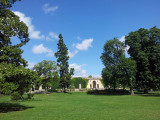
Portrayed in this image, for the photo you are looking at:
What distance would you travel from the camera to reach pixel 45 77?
38875 millimetres

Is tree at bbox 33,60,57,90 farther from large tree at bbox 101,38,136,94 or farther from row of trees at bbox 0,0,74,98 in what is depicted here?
row of trees at bbox 0,0,74,98

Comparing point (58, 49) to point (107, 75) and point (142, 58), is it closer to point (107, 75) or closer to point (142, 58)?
point (107, 75)

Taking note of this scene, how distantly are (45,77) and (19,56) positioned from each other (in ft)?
89.9

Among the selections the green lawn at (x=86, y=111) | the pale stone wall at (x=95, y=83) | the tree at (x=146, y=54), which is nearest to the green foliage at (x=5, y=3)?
the green lawn at (x=86, y=111)

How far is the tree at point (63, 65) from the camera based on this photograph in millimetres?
41906

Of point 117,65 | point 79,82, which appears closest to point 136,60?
point 117,65

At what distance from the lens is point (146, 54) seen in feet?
98.4

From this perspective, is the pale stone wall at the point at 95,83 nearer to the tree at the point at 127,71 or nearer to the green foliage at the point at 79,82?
the green foliage at the point at 79,82

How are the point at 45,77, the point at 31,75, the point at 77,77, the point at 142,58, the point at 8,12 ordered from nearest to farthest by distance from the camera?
the point at 31,75 → the point at 8,12 → the point at 142,58 → the point at 45,77 → the point at 77,77

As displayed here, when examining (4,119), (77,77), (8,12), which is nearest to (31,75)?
(4,119)

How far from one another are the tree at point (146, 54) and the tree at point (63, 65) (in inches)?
740

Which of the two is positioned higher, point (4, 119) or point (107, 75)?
point (107, 75)

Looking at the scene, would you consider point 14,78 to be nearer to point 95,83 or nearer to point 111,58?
point 111,58

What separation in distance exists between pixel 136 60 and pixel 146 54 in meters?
3.84
